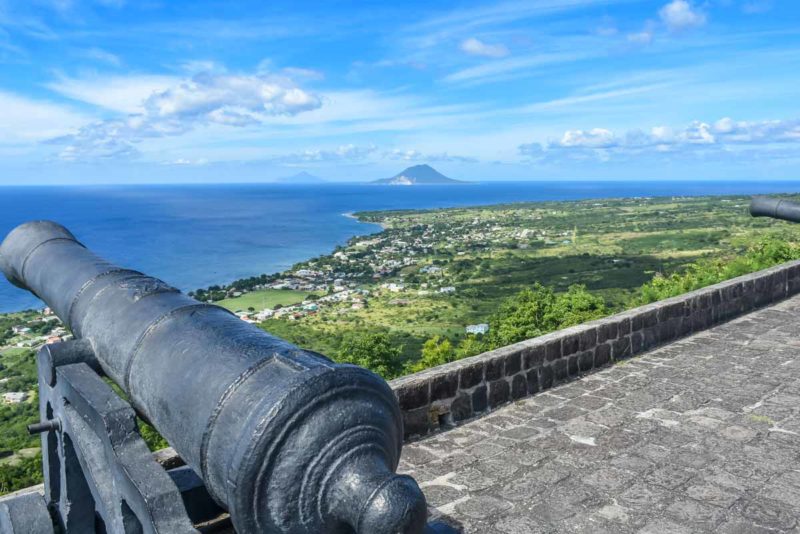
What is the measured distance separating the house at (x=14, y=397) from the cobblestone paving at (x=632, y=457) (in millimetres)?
15461

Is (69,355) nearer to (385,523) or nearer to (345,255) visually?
(385,523)

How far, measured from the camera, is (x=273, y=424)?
1885 millimetres

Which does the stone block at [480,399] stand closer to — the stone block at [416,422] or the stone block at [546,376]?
the stone block at [416,422]

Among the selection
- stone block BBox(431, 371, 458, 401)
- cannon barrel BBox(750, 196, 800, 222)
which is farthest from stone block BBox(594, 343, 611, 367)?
Result: cannon barrel BBox(750, 196, 800, 222)

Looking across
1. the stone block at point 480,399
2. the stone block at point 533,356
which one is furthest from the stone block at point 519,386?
the stone block at point 480,399

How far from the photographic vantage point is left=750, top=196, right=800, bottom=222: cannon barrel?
10.3 metres

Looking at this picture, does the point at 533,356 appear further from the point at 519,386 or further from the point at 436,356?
the point at 436,356

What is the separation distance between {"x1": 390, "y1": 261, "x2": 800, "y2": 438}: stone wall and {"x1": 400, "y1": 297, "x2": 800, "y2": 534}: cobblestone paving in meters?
0.13

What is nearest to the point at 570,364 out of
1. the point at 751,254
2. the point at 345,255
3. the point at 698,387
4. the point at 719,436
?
the point at 698,387

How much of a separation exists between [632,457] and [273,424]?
3.26m

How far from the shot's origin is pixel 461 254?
65688 mm

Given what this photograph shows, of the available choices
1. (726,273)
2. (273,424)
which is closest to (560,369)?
(273,424)

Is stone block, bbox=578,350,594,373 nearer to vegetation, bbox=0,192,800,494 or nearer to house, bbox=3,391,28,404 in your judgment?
vegetation, bbox=0,192,800,494

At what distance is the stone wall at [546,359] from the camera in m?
4.88
